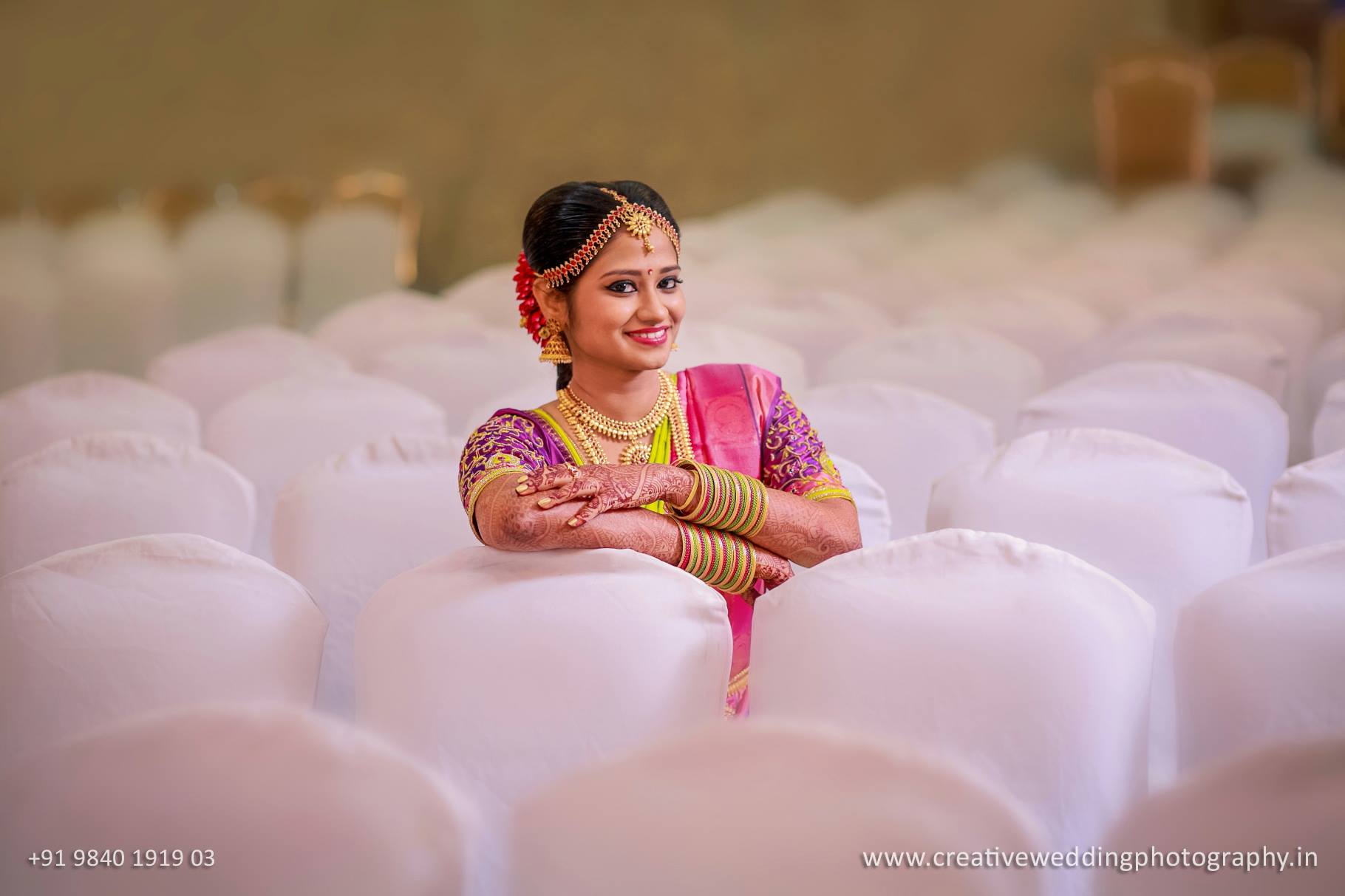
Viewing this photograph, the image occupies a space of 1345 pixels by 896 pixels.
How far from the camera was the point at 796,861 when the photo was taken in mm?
948

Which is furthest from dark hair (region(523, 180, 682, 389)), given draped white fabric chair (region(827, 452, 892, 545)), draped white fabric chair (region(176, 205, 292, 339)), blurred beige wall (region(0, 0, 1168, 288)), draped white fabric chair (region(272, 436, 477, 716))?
draped white fabric chair (region(176, 205, 292, 339))

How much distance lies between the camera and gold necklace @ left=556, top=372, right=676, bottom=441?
1.64 meters

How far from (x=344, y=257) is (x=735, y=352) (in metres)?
3.03

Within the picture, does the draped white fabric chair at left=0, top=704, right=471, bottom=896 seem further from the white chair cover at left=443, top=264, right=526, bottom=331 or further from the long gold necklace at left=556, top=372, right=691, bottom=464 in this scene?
the white chair cover at left=443, top=264, right=526, bottom=331

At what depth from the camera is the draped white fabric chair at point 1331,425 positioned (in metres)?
1.96

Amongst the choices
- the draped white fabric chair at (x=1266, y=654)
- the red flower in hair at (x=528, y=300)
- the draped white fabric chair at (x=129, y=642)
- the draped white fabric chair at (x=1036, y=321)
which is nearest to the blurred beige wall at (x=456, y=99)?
the draped white fabric chair at (x=1036, y=321)

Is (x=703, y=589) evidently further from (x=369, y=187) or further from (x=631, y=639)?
(x=369, y=187)

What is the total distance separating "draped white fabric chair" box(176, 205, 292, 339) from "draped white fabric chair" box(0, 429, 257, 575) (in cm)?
285

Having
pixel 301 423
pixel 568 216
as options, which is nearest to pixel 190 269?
pixel 301 423

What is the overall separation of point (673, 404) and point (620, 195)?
267 millimetres

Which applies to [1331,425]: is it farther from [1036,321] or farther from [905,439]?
[1036,321]

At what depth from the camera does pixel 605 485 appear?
1472mm

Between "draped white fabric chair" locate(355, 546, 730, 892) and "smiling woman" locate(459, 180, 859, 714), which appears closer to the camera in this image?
"draped white fabric chair" locate(355, 546, 730, 892)

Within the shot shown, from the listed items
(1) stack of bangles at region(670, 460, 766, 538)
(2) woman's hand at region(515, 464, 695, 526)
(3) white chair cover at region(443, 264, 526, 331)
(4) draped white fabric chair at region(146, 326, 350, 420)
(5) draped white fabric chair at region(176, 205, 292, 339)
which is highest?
(2) woman's hand at region(515, 464, 695, 526)
